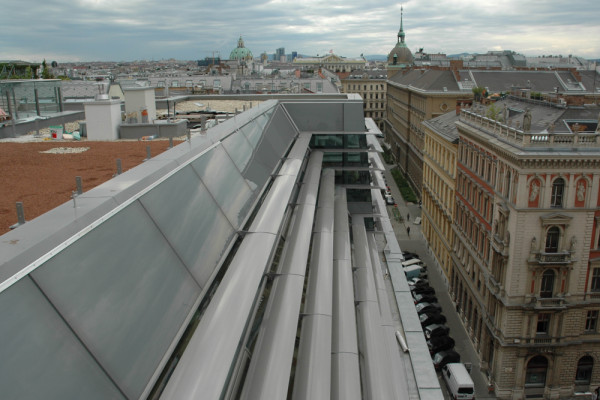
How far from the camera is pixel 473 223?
127ft

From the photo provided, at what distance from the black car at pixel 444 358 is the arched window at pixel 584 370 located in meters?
7.10

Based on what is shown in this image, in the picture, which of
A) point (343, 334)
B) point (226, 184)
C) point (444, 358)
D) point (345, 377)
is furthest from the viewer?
point (444, 358)

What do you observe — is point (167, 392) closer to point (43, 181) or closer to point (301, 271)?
point (301, 271)

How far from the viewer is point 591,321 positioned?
32.8 m

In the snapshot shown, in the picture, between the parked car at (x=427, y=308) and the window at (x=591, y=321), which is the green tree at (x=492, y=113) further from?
the parked car at (x=427, y=308)

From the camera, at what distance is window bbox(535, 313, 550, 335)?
3231 cm

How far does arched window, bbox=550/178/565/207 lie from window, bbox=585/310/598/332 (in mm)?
7172

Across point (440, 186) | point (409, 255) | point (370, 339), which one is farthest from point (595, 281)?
point (370, 339)

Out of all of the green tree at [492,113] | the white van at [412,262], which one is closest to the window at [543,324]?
the green tree at [492,113]

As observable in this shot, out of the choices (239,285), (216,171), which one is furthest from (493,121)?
(239,285)

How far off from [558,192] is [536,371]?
1107 cm

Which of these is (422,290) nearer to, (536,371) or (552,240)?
(536,371)

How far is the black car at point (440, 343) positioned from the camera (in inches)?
1421

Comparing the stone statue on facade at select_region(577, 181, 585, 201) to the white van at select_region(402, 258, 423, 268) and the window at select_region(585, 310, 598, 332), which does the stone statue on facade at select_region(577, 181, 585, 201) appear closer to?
the window at select_region(585, 310, 598, 332)
